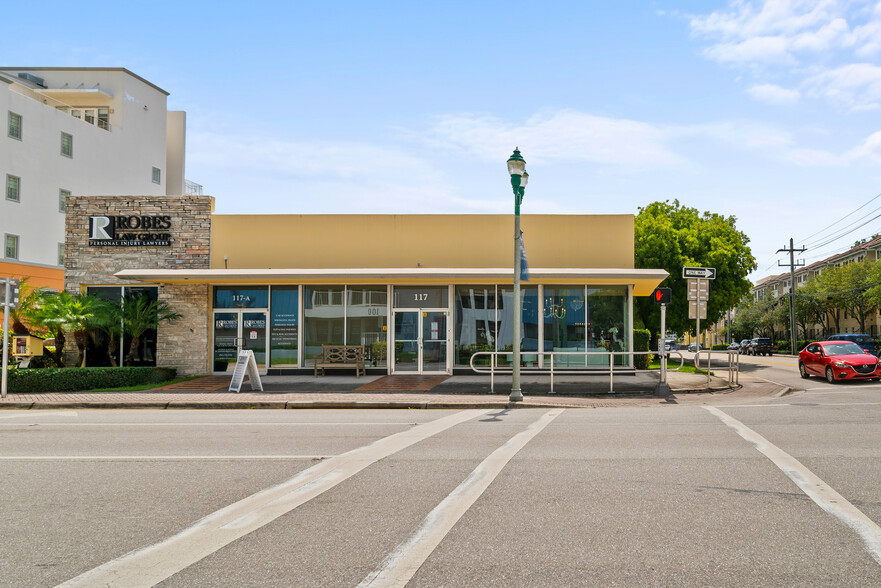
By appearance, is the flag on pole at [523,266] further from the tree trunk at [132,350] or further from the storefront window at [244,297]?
the tree trunk at [132,350]

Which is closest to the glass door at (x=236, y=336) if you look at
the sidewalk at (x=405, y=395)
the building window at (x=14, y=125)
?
the sidewalk at (x=405, y=395)

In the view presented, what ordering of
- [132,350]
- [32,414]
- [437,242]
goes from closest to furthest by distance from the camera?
1. [32,414]
2. [132,350]
3. [437,242]

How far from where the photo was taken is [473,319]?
73.3 ft

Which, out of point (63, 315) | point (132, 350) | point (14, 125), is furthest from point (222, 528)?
point (14, 125)

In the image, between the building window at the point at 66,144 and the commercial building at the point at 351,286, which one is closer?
the commercial building at the point at 351,286

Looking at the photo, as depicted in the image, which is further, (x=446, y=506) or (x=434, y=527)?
(x=446, y=506)

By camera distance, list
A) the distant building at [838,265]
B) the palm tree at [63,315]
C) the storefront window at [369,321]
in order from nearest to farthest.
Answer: the palm tree at [63,315]
the storefront window at [369,321]
the distant building at [838,265]

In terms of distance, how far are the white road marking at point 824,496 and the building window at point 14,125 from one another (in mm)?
39158

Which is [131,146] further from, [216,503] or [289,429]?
[216,503]

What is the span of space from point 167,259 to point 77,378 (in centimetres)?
484

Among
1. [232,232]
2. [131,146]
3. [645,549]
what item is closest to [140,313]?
[232,232]

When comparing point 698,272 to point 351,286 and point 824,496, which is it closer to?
point 351,286

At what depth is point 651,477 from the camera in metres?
7.38

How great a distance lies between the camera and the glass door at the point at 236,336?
890 inches
